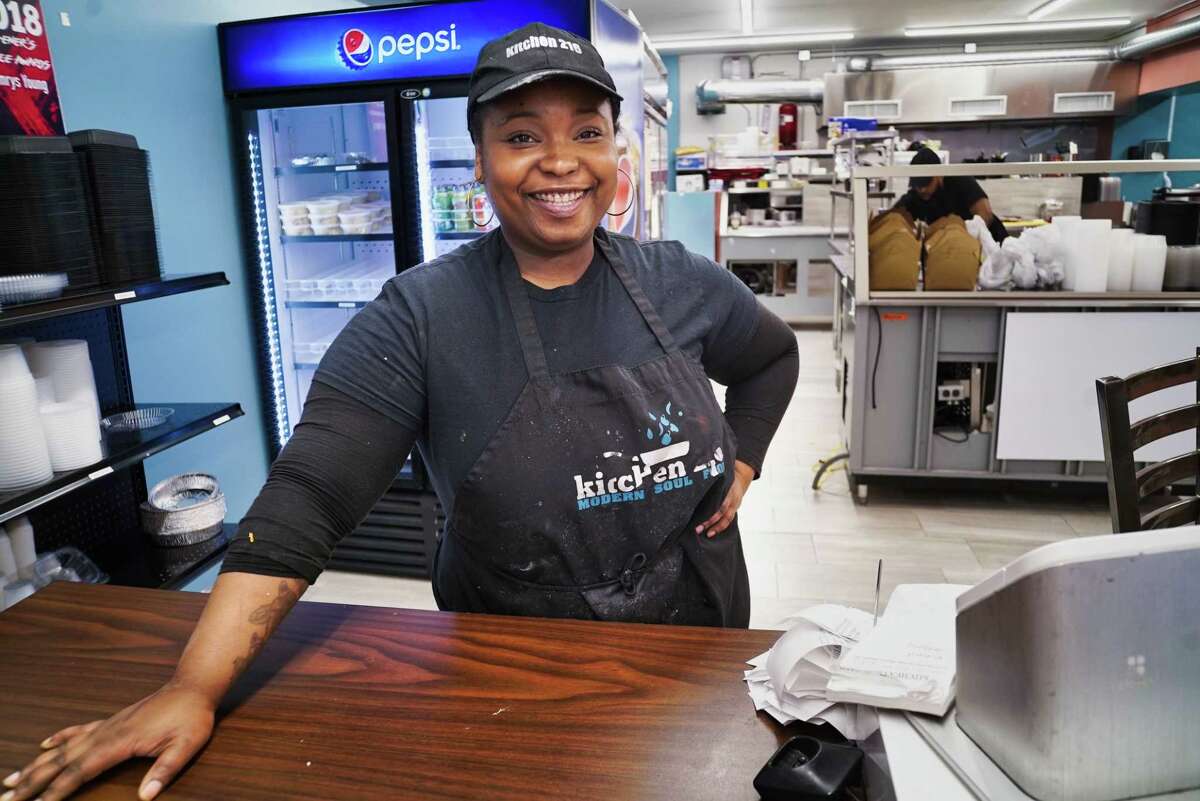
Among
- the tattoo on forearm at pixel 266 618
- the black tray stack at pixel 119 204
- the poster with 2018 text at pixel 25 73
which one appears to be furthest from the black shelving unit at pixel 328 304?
the tattoo on forearm at pixel 266 618

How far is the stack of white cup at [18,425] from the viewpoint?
82.1 inches

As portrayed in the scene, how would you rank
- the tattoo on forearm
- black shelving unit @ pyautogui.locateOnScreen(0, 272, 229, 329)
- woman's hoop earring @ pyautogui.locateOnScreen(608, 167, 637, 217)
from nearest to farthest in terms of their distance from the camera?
the tattoo on forearm
black shelving unit @ pyautogui.locateOnScreen(0, 272, 229, 329)
woman's hoop earring @ pyautogui.locateOnScreen(608, 167, 637, 217)

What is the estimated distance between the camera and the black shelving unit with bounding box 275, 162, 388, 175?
3.54m

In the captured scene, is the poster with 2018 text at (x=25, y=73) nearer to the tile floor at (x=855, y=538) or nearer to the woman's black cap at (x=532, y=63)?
the woman's black cap at (x=532, y=63)

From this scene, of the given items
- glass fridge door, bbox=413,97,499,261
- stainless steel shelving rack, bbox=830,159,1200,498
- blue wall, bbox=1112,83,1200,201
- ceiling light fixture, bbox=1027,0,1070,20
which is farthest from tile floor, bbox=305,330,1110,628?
blue wall, bbox=1112,83,1200,201

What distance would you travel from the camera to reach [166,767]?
3.26 ft

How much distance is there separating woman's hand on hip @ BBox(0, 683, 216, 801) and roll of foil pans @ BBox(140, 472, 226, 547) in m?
1.91

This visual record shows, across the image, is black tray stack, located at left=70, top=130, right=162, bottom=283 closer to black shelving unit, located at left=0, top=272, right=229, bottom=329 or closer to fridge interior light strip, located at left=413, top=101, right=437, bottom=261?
black shelving unit, located at left=0, top=272, right=229, bottom=329

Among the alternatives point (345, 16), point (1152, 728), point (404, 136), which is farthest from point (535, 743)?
point (345, 16)

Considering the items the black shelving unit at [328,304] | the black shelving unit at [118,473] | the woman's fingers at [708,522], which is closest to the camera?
the woman's fingers at [708,522]

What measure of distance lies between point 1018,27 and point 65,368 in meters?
11.5

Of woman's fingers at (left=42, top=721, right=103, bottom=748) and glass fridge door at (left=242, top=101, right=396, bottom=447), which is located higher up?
glass fridge door at (left=242, top=101, right=396, bottom=447)

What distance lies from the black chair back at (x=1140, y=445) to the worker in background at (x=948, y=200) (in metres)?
3.62

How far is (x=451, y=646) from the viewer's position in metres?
1.28
